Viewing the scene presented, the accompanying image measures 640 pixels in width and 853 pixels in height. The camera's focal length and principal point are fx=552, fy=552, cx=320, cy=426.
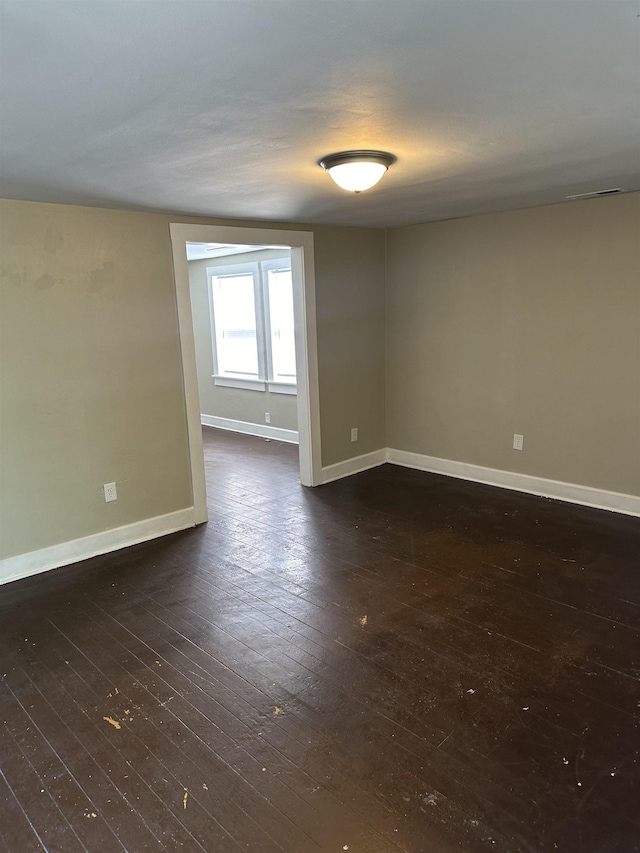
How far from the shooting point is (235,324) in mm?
6859

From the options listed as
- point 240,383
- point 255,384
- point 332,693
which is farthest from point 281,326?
point 332,693

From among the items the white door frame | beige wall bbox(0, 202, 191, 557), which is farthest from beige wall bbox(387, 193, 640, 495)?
beige wall bbox(0, 202, 191, 557)

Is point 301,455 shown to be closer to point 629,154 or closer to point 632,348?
point 632,348

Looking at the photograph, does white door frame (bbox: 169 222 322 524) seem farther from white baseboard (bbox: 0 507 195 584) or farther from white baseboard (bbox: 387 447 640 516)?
white baseboard (bbox: 387 447 640 516)

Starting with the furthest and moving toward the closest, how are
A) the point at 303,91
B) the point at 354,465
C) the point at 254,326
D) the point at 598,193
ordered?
1. the point at 254,326
2. the point at 354,465
3. the point at 598,193
4. the point at 303,91

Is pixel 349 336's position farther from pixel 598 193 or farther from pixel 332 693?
pixel 332 693

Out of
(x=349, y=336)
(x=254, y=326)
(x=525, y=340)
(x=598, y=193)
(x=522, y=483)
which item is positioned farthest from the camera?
(x=254, y=326)

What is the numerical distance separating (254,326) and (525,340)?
3.36 m

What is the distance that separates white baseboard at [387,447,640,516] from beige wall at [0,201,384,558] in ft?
7.32

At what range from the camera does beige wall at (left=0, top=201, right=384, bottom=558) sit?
317 cm

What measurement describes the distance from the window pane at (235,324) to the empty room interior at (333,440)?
5.59ft

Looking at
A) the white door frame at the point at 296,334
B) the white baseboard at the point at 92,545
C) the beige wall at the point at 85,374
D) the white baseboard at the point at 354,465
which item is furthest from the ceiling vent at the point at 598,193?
the white baseboard at the point at 92,545

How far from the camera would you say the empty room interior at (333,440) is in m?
1.58

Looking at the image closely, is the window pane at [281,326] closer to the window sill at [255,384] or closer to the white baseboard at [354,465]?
the window sill at [255,384]
